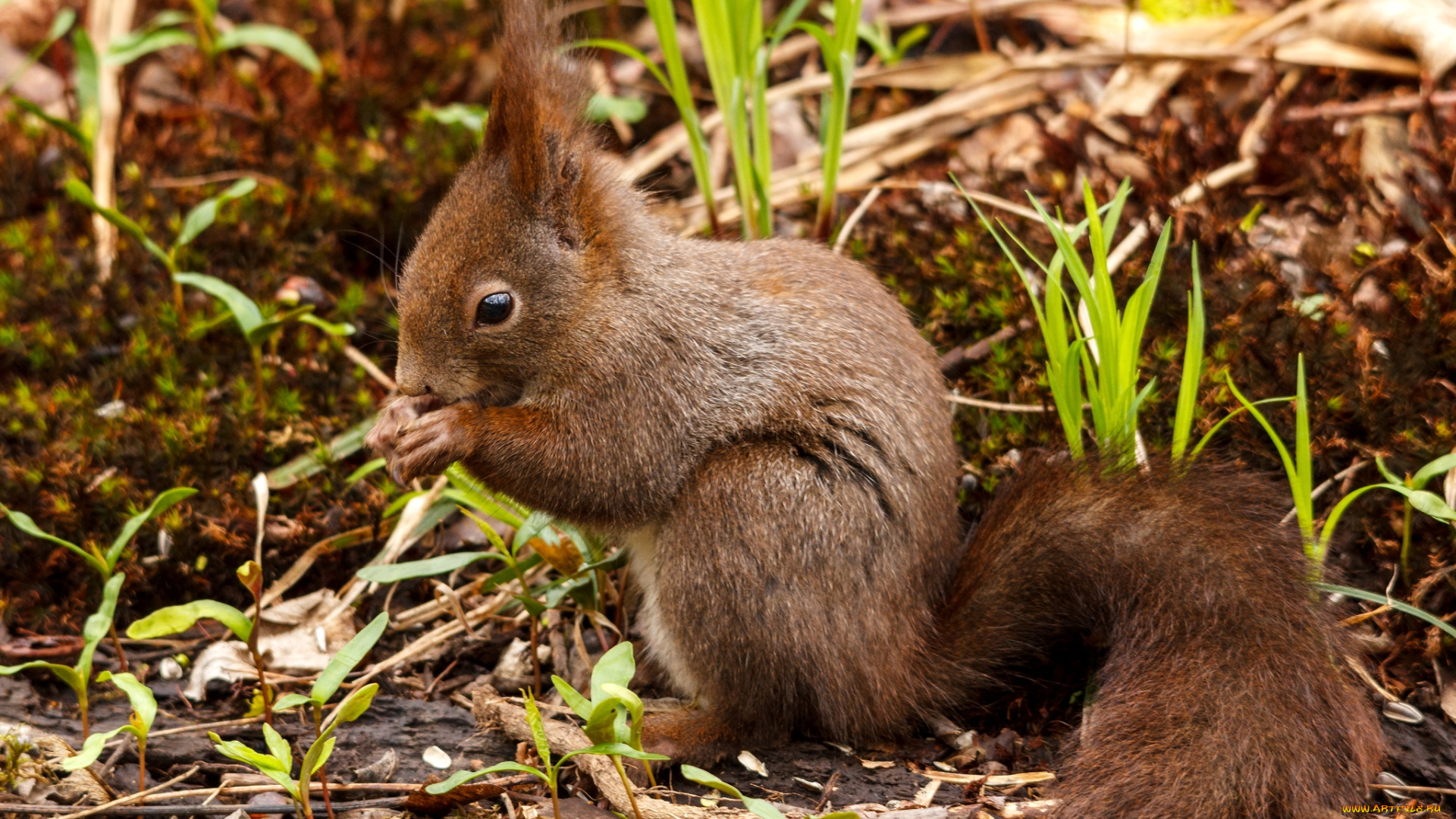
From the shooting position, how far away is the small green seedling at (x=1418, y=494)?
306 centimetres

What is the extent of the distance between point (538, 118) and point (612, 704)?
159 centimetres

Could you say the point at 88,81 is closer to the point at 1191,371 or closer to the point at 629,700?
the point at 629,700

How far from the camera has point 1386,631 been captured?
131 inches

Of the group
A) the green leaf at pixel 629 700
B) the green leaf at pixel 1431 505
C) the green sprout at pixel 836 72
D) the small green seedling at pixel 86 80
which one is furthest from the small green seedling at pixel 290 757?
the small green seedling at pixel 86 80

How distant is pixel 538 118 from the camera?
3.24 meters

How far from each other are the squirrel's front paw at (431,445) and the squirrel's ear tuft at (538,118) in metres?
0.59

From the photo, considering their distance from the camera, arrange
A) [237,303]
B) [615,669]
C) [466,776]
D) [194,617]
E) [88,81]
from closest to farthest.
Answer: [466,776] < [615,669] < [194,617] < [237,303] < [88,81]

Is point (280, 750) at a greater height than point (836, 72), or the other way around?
point (836, 72)

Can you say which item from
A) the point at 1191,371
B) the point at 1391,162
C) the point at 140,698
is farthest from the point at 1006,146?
the point at 140,698

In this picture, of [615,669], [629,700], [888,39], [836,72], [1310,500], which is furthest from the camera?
[888,39]

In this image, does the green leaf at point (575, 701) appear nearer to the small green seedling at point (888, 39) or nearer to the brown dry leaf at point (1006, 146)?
the brown dry leaf at point (1006, 146)

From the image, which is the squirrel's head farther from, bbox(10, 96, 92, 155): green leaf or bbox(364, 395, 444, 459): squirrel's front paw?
bbox(10, 96, 92, 155): green leaf

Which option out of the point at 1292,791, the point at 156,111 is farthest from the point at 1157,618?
the point at 156,111

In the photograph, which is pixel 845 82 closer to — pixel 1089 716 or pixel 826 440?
pixel 826 440
